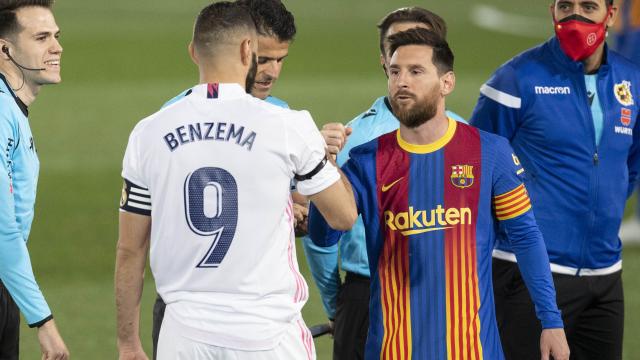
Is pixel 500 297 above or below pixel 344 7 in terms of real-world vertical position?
below

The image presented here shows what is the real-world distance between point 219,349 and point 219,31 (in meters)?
1.14

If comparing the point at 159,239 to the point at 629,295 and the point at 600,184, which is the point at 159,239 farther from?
the point at 629,295

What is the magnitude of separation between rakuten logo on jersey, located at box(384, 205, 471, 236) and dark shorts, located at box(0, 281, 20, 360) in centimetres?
165

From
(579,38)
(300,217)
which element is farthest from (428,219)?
(579,38)

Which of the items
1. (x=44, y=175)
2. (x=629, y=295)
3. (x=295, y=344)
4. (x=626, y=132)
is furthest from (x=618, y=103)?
(x=44, y=175)

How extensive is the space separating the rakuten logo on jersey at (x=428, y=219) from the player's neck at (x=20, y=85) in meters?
1.66

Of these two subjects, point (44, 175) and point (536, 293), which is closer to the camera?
point (536, 293)

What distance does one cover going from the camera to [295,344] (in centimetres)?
437

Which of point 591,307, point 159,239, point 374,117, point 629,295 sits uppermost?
point 374,117

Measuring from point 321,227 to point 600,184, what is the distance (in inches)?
72.8

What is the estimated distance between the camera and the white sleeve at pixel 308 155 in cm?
426

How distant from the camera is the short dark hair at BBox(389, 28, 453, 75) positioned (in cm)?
483

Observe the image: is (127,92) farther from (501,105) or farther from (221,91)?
(221,91)

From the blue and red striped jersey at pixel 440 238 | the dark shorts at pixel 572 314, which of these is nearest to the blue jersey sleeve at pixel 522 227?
the blue and red striped jersey at pixel 440 238
